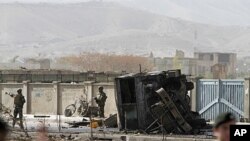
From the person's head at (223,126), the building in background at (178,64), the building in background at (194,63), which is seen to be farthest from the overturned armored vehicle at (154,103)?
the building in background at (178,64)

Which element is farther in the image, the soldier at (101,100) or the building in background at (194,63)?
the building in background at (194,63)

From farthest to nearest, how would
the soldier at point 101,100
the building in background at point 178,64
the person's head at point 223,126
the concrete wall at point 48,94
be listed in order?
the building in background at point 178,64 → the concrete wall at point 48,94 → the soldier at point 101,100 → the person's head at point 223,126

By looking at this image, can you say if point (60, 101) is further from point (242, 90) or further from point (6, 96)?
point (242, 90)

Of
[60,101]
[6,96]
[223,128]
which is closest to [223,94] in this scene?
[60,101]

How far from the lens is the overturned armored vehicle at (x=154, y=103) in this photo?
22969 millimetres

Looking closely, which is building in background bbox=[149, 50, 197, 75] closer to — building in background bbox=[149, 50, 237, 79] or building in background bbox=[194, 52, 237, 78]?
building in background bbox=[149, 50, 237, 79]

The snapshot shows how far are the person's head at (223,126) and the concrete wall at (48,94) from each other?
104 feet

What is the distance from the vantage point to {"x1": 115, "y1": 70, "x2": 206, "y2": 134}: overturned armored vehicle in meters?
23.0

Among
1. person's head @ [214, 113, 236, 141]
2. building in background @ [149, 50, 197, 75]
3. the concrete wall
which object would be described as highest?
building in background @ [149, 50, 197, 75]

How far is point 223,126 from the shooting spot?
19.2 ft

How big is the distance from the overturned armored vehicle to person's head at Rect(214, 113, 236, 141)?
655 inches

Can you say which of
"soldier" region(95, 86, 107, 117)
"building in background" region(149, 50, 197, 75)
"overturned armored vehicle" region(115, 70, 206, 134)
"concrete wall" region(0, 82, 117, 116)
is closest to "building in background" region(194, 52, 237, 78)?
"building in background" region(149, 50, 197, 75)

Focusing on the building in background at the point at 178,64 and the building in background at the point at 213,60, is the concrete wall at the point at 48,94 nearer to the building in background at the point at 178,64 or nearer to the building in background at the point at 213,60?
the building in background at the point at 178,64

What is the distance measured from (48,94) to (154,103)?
18.1 meters
